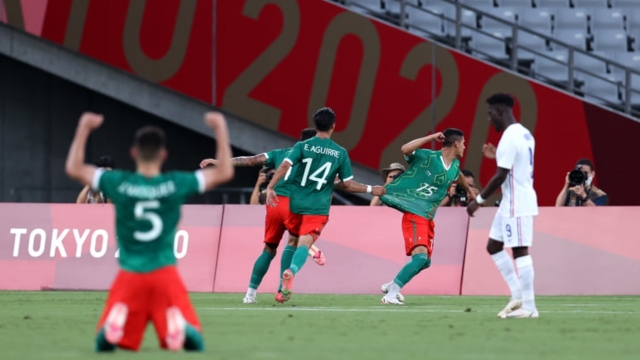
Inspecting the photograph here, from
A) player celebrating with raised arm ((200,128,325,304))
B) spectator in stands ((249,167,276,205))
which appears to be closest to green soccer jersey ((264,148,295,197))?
player celebrating with raised arm ((200,128,325,304))

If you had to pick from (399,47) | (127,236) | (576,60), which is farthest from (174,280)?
(576,60)

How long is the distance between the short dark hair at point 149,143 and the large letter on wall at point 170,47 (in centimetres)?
1688

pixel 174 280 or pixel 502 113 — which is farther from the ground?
pixel 502 113

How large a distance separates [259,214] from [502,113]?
839 cm

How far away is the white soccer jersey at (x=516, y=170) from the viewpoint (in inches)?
474

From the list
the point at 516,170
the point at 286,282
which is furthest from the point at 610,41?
the point at 516,170

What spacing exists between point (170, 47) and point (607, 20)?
960 centimetres

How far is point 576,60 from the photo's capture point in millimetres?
26766

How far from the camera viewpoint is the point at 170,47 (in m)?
25.3

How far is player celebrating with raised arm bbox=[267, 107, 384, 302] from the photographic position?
14703 millimetres

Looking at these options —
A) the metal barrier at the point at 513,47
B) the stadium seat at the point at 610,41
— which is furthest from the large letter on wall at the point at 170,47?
the stadium seat at the point at 610,41

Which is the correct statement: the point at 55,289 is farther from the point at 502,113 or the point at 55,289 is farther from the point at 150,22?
the point at 502,113

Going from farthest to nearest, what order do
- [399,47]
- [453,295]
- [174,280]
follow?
1. [399,47]
2. [453,295]
3. [174,280]

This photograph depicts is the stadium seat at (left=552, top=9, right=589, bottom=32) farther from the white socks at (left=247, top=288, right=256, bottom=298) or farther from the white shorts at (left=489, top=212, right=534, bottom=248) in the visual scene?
the white shorts at (left=489, top=212, right=534, bottom=248)
